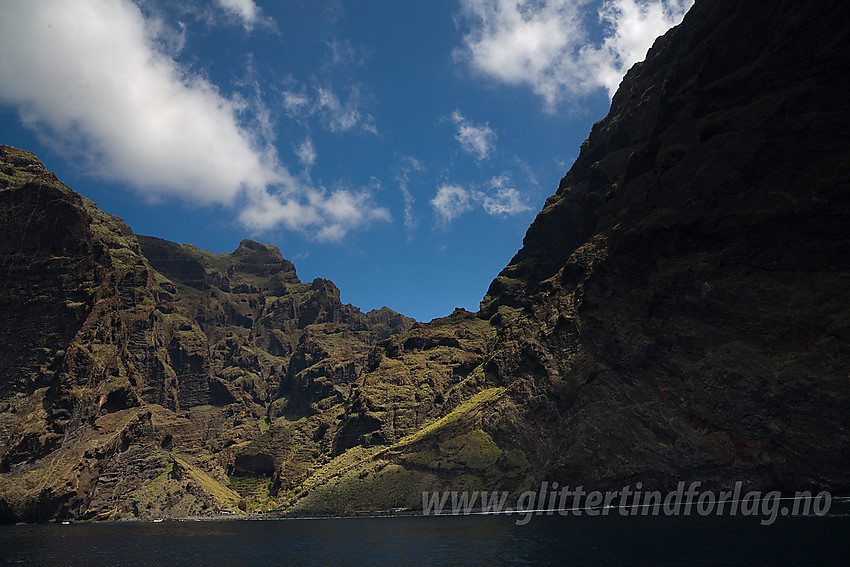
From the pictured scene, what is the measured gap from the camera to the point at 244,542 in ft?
359

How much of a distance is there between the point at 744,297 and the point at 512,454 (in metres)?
91.3

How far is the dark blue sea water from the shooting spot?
57.0m

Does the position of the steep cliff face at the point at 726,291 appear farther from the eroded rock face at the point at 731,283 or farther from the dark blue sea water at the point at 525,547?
the dark blue sea water at the point at 525,547

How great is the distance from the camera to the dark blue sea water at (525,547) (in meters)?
57.0

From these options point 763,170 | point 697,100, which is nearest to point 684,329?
point 763,170

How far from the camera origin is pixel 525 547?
7325cm

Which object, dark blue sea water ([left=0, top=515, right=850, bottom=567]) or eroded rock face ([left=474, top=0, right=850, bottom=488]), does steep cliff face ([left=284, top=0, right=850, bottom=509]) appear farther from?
dark blue sea water ([left=0, top=515, right=850, bottom=567])

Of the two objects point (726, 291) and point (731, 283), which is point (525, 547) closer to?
point (726, 291)

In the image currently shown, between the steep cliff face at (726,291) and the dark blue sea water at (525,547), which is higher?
the steep cliff face at (726,291)

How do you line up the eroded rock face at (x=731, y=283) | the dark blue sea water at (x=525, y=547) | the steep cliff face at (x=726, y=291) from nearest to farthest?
1. the dark blue sea water at (x=525, y=547)
2. the eroded rock face at (x=731, y=283)
3. the steep cliff face at (x=726, y=291)

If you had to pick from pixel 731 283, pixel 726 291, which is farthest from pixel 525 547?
pixel 731 283

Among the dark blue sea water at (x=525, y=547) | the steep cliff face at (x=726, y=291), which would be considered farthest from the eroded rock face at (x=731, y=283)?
the dark blue sea water at (x=525, y=547)

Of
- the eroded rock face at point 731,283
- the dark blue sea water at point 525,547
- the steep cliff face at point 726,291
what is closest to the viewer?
the dark blue sea water at point 525,547

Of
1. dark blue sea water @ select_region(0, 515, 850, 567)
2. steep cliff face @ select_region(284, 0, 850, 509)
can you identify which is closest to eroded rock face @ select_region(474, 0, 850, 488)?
steep cliff face @ select_region(284, 0, 850, 509)
